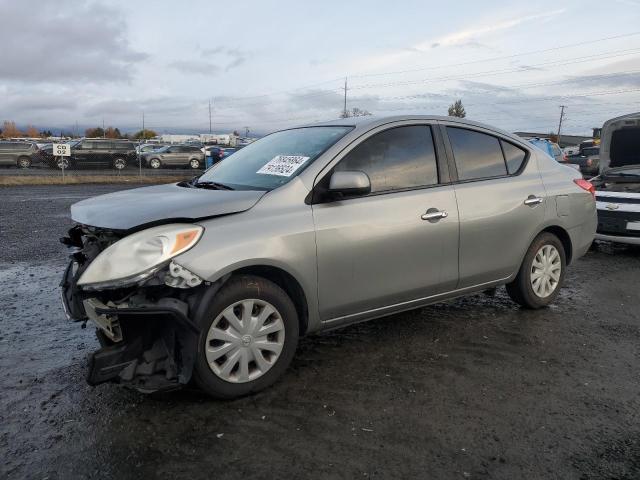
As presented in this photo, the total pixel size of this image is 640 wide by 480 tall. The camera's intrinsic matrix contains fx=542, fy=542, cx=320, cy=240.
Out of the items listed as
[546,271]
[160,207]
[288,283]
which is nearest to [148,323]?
[160,207]

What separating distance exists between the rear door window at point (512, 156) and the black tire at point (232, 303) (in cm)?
255

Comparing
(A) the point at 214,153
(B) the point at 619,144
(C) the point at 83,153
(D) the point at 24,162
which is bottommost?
(B) the point at 619,144

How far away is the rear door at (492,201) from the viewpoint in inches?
169

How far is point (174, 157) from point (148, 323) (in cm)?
3409

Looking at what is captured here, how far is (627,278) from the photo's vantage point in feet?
21.5

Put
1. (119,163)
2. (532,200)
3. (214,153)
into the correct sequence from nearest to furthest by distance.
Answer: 1. (532,200)
2. (119,163)
3. (214,153)

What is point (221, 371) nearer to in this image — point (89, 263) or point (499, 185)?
point (89, 263)

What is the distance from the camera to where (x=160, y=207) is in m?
3.26

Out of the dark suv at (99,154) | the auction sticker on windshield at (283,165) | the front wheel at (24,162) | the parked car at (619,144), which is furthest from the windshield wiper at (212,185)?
the front wheel at (24,162)

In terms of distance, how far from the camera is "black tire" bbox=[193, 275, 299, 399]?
3.05m

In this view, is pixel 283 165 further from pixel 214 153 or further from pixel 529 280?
pixel 214 153

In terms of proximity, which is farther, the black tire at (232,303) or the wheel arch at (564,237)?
the wheel arch at (564,237)

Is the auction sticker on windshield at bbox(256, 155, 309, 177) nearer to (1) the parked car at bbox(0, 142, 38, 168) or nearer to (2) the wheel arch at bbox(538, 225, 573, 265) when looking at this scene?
(2) the wheel arch at bbox(538, 225, 573, 265)

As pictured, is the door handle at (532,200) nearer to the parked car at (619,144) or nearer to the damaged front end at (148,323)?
the damaged front end at (148,323)
